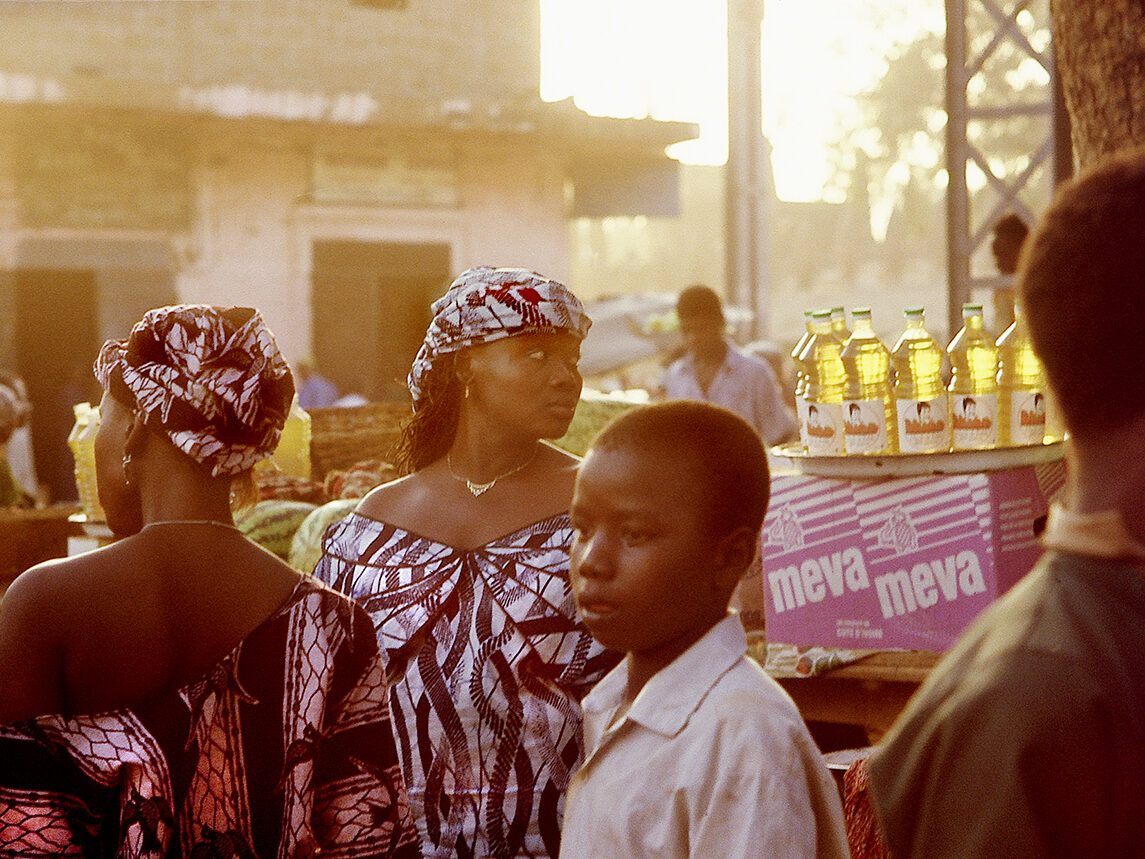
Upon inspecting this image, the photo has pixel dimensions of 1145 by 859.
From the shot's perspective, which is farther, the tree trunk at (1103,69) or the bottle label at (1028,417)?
the bottle label at (1028,417)

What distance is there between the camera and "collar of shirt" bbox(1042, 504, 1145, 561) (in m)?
0.95

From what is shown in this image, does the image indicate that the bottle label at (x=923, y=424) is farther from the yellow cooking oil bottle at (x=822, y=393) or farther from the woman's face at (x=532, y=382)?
the woman's face at (x=532, y=382)

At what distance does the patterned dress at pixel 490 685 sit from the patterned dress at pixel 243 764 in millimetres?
381

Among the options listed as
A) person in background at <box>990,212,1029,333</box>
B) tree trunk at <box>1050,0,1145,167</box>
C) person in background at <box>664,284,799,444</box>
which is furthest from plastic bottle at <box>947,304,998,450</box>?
person in background at <box>664,284,799,444</box>

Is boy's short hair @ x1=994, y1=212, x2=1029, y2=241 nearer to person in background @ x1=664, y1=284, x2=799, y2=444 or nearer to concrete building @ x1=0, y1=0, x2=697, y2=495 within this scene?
person in background @ x1=664, y1=284, x2=799, y2=444

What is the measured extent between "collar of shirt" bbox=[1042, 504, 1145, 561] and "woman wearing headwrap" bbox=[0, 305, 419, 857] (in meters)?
1.16

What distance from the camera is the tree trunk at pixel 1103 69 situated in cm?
282

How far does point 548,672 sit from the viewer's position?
7.86ft

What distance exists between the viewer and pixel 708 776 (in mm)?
1588

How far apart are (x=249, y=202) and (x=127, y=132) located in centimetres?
138

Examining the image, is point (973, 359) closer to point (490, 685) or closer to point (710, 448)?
point (490, 685)

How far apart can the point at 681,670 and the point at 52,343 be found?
43.6 feet

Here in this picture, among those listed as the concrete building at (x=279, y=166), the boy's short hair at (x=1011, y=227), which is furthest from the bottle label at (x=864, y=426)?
the concrete building at (x=279, y=166)

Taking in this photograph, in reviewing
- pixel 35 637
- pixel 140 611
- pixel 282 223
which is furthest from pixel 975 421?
pixel 282 223
